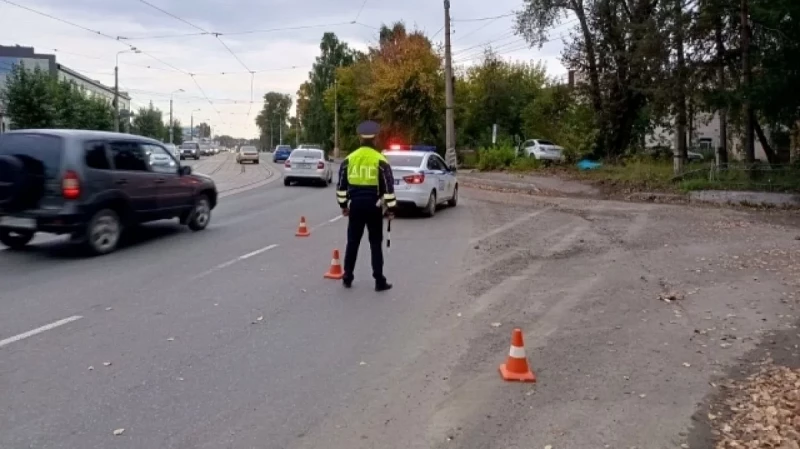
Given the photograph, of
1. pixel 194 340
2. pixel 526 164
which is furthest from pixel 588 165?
pixel 194 340

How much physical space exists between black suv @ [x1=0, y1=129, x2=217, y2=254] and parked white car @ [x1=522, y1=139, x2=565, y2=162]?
30.3m

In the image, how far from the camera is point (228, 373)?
5.79 metres

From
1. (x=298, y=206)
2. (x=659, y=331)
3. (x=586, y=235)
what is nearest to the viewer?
(x=659, y=331)

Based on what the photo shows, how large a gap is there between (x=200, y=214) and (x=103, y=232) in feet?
9.85

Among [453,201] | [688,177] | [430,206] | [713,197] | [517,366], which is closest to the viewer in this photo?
[517,366]

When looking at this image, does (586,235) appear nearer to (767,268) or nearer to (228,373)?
(767,268)

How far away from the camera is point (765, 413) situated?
5.03 m

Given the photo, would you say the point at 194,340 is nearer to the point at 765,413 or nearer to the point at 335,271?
the point at 335,271

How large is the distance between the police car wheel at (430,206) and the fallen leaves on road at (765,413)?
11.7 m

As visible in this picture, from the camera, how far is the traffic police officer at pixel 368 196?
8.93 meters

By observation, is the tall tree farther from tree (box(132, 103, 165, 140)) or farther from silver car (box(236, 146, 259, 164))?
tree (box(132, 103, 165, 140))

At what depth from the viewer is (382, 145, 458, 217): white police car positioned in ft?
55.6

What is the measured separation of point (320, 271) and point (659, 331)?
181 inches

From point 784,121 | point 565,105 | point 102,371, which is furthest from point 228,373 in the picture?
point 565,105
